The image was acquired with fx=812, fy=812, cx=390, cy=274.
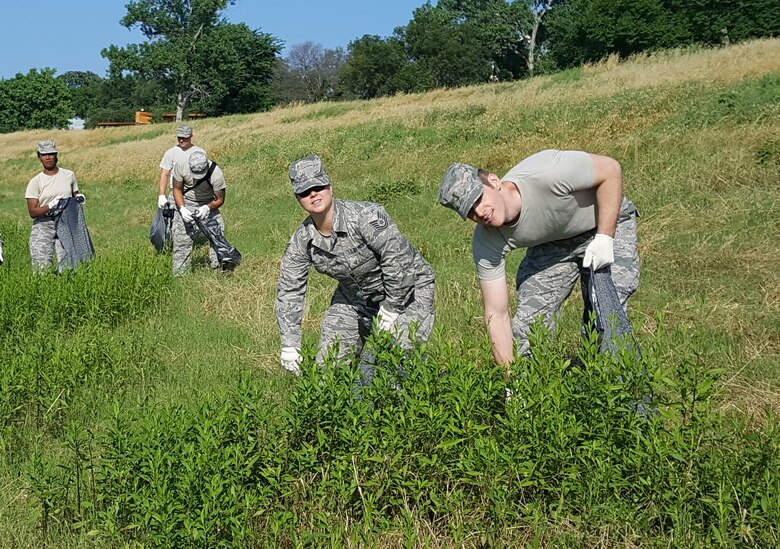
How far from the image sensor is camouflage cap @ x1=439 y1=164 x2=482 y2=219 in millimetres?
3953

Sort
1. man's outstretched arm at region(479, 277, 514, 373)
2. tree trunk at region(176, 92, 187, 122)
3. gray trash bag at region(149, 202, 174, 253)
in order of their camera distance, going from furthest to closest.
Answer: tree trunk at region(176, 92, 187, 122) → gray trash bag at region(149, 202, 174, 253) → man's outstretched arm at region(479, 277, 514, 373)

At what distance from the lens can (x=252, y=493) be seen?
3.46 metres

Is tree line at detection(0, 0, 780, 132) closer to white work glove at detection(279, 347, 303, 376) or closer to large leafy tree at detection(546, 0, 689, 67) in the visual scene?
large leafy tree at detection(546, 0, 689, 67)

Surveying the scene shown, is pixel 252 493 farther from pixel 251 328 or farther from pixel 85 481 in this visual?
pixel 251 328

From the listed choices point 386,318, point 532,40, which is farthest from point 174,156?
point 532,40

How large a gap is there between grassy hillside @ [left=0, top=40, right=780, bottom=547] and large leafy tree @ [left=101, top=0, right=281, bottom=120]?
162 feet

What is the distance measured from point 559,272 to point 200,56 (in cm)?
6707

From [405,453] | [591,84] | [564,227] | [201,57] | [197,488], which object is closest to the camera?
[197,488]

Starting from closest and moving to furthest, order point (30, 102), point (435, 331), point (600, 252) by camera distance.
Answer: point (435, 331)
point (600, 252)
point (30, 102)

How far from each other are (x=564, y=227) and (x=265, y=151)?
1965 centimetres

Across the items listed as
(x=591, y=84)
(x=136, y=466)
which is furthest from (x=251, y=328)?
(x=591, y=84)

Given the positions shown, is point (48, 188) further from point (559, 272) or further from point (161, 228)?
point (559, 272)

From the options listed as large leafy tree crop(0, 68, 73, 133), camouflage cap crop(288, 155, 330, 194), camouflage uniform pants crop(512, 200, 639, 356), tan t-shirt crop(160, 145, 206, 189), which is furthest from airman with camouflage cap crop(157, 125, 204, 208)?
large leafy tree crop(0, 68, 73, 133)

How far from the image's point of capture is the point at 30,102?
263ft
